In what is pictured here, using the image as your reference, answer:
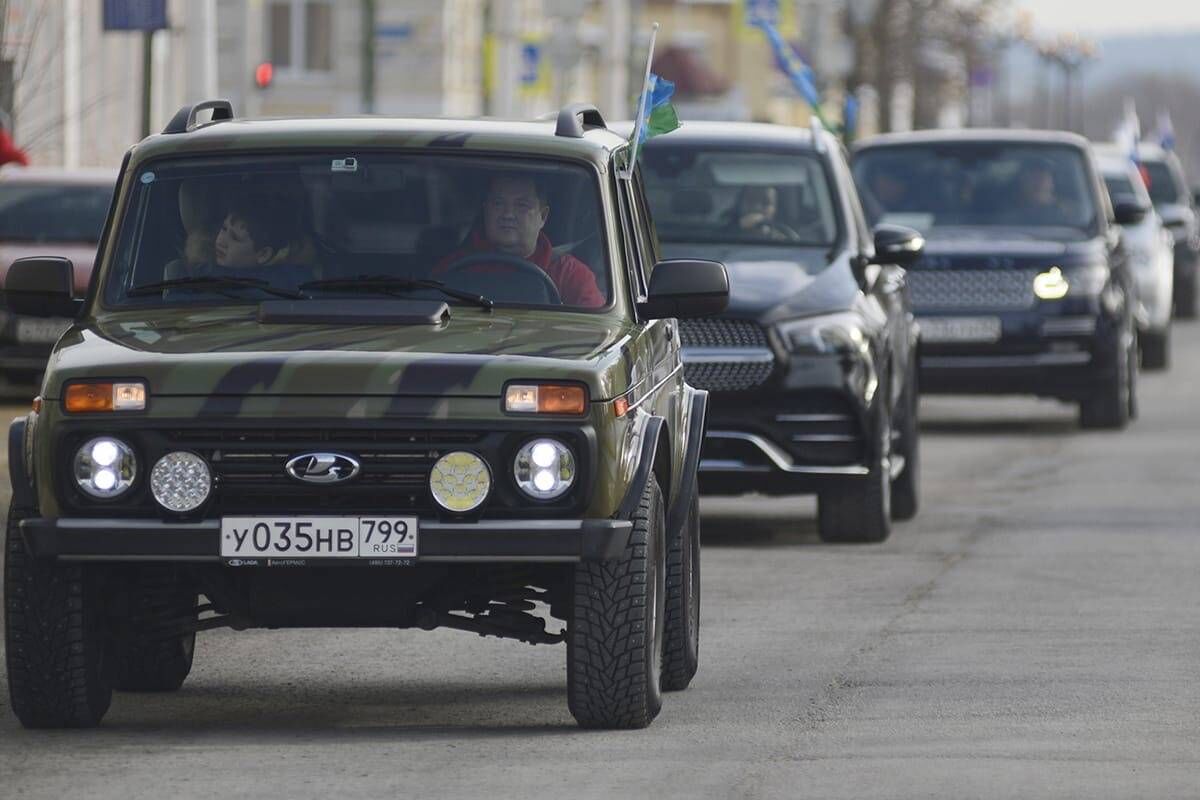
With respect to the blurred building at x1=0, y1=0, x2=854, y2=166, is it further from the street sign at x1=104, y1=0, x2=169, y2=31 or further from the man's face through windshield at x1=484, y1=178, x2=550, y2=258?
the man's face through windshield at x1=484, y1=178, x2=550, y2=258

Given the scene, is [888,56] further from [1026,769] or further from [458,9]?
[1026,769]

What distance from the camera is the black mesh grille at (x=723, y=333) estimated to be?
13898 mm

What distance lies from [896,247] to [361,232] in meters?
6.11

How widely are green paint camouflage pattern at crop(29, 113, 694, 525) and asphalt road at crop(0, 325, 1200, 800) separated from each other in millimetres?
745

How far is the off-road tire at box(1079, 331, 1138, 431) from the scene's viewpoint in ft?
71.4

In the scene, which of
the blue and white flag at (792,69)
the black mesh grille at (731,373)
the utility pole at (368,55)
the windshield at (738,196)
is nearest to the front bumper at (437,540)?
the black mesh grille at (731,373)

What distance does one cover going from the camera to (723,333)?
13.9 m

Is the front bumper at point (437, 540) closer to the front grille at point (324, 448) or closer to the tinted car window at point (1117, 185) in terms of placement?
the front grille at point (324, 448)

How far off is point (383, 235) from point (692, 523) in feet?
4.51

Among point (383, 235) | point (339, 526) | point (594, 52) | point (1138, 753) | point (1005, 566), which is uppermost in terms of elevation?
point (383, 235)

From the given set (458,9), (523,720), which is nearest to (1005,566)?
(523,720)

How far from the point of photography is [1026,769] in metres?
7.94

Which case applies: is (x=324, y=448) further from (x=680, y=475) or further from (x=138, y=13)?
(x=138, y=13)

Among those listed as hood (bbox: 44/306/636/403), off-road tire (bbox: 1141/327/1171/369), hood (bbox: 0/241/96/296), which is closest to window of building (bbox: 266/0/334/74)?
off-road tire (bbox: 1141/327/1171/369)
